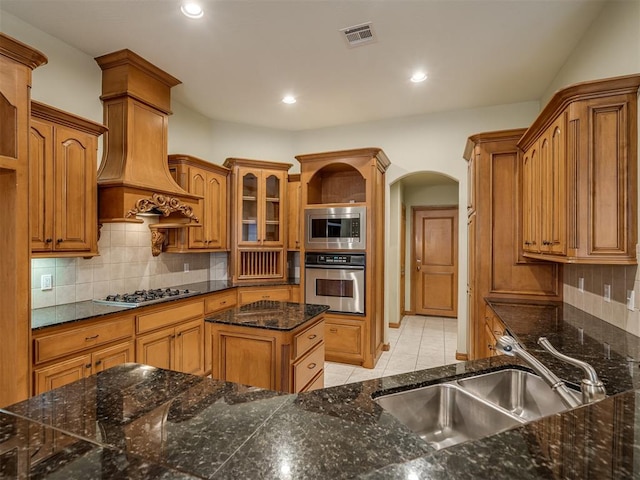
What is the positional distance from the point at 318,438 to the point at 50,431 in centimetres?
66

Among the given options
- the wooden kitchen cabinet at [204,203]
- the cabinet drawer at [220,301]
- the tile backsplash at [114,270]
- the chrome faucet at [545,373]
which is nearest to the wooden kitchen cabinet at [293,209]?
the wooden kitchen cabinet at [204,203]

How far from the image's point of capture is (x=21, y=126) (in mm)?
1898

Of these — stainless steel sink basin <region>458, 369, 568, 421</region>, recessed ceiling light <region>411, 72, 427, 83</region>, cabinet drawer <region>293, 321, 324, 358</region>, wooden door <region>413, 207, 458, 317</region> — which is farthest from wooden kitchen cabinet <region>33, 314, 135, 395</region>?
wooden door <region>413, 207, 458, 317</region>

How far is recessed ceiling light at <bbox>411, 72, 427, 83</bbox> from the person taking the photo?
3232 mm

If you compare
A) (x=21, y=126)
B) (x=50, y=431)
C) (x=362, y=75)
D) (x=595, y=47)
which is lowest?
(x=50, y=431)

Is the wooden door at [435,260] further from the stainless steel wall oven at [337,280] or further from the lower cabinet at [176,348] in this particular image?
the lower cabinet at [176,348]

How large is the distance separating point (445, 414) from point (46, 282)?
115 inches

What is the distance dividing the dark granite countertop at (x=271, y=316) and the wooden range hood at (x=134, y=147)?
47.0 inches

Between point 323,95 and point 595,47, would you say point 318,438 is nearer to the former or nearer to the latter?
point 595,47

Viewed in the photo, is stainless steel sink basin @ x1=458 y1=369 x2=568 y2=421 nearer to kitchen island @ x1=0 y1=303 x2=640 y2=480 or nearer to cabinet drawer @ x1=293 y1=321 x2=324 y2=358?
kitchen island @ x1=0 y1=303 x2=640 y2=480

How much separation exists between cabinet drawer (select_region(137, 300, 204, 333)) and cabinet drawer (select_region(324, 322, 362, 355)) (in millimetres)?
1528

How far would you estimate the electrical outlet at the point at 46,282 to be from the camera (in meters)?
2.52

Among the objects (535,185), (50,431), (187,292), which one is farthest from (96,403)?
(535,185)

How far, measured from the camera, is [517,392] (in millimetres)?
1428
